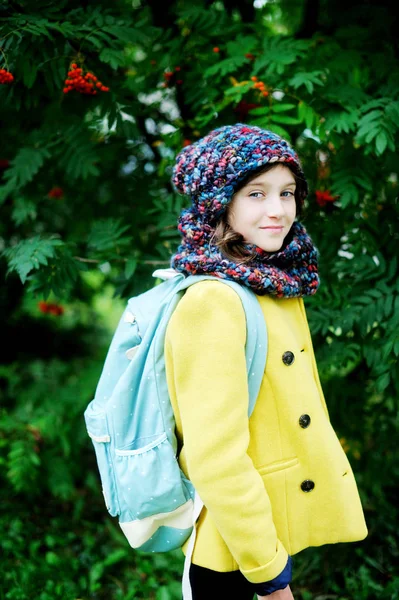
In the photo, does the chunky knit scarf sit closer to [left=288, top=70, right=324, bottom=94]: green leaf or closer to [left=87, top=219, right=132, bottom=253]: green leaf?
[left=288, top=70, right=324, bottom=94]: green leaf

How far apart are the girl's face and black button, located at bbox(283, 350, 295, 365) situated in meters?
0.33

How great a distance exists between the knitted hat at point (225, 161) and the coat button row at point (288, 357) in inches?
19.0

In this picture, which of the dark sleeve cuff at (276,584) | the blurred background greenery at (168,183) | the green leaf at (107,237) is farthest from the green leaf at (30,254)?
the dark sleeve cuff at (276,584)

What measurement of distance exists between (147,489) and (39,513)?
2.77m

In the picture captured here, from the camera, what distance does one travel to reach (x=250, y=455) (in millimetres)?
1685

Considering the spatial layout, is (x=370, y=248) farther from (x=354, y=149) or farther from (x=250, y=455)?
(x=250, y=455)

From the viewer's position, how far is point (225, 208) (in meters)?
1.70

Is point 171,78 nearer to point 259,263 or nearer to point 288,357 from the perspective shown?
point 259,263

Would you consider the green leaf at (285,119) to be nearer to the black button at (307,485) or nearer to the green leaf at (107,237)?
the green leaf at (107,237)

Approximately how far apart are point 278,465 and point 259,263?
635 mm

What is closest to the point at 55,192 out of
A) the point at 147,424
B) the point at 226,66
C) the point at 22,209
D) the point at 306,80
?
the point at 22,209

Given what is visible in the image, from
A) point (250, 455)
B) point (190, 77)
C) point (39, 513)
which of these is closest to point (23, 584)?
point (39, 513)

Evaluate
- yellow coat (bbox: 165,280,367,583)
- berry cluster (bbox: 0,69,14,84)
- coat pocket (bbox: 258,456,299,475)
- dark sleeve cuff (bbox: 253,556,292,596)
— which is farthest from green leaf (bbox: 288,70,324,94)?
dark sleeve cuff (bbox: 253,556,292,596)

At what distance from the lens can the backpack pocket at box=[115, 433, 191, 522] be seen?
1684 millimetres
